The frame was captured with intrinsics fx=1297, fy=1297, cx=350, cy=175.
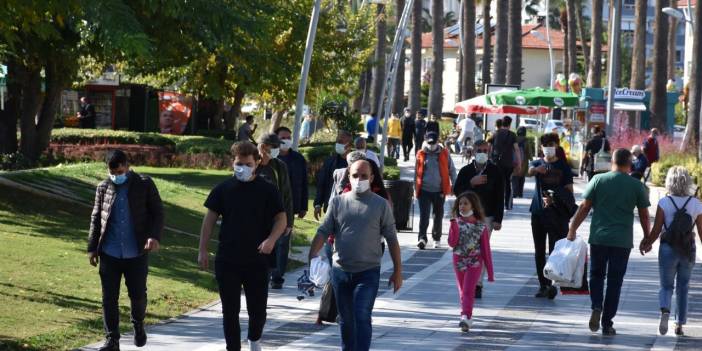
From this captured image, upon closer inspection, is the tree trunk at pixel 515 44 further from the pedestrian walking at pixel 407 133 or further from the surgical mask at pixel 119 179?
the surgical mask at pixel 119 179

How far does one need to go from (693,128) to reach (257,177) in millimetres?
31632

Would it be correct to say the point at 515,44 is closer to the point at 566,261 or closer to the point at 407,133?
the point at 407,133

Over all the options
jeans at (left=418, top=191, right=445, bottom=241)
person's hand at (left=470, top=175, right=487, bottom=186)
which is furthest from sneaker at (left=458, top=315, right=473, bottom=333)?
jeans at (left=418, top=191, right=445, bottom=241)

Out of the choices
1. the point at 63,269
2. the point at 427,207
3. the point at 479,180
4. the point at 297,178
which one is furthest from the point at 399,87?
the point at 63,269

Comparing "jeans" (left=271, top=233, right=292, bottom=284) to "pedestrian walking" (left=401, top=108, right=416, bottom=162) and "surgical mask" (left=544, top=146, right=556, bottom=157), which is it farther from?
"pedestrian walking" (left=401, top=108, right=416, bottom=162)

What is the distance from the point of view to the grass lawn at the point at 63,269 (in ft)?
36.1

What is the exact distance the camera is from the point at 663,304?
1176cm

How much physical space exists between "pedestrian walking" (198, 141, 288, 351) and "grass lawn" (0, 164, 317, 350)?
1772mm

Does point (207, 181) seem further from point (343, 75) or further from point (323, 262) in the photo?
point (323, 262)

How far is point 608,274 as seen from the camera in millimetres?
11664

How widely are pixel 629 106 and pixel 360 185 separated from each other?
37.0 m

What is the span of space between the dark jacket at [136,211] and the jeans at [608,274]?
158 inches

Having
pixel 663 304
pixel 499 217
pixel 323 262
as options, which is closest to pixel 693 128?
pixel 499 217

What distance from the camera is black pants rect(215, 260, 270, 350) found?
30.2ft
